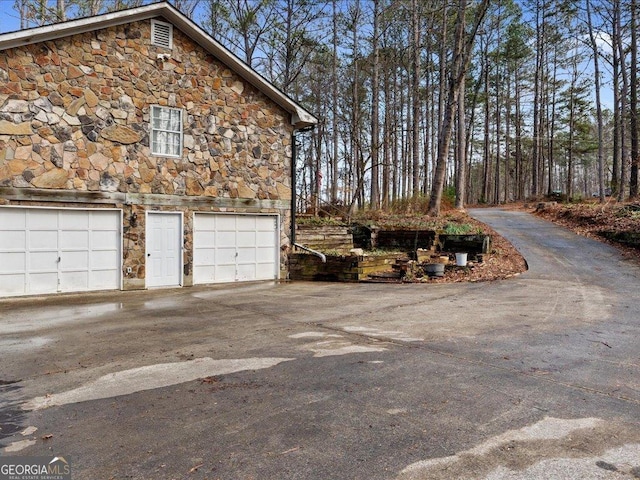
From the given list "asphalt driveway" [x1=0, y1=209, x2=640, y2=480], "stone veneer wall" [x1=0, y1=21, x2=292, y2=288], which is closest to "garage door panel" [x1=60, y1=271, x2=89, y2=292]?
"stone veneer wall" [x1=0, y1=21, x2=292, y2=288]

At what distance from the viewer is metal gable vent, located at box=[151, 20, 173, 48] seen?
11125 millimetres

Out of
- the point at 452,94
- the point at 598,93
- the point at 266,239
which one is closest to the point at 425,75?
the point at 598,93

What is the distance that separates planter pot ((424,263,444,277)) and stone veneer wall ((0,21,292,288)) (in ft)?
13.4

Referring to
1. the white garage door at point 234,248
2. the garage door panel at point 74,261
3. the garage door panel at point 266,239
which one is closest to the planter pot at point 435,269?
the white garage door at point 234,248

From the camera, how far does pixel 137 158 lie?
10.8 metres

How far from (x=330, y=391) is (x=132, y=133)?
908cm

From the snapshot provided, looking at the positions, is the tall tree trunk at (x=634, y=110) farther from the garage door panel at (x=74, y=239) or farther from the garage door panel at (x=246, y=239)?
the garage door panel at (x=74, y=239)

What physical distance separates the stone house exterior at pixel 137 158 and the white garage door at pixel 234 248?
30 millimetres

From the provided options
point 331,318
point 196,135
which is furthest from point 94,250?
point 331,318

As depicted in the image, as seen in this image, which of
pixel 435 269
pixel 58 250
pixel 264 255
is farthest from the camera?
pixel 264 255

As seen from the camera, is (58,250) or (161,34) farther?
(161,34)

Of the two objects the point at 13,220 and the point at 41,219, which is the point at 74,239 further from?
the point at 13,220

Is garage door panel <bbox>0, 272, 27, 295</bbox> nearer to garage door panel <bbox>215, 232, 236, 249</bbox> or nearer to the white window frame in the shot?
the white window frame

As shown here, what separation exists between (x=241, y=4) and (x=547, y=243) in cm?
1685
